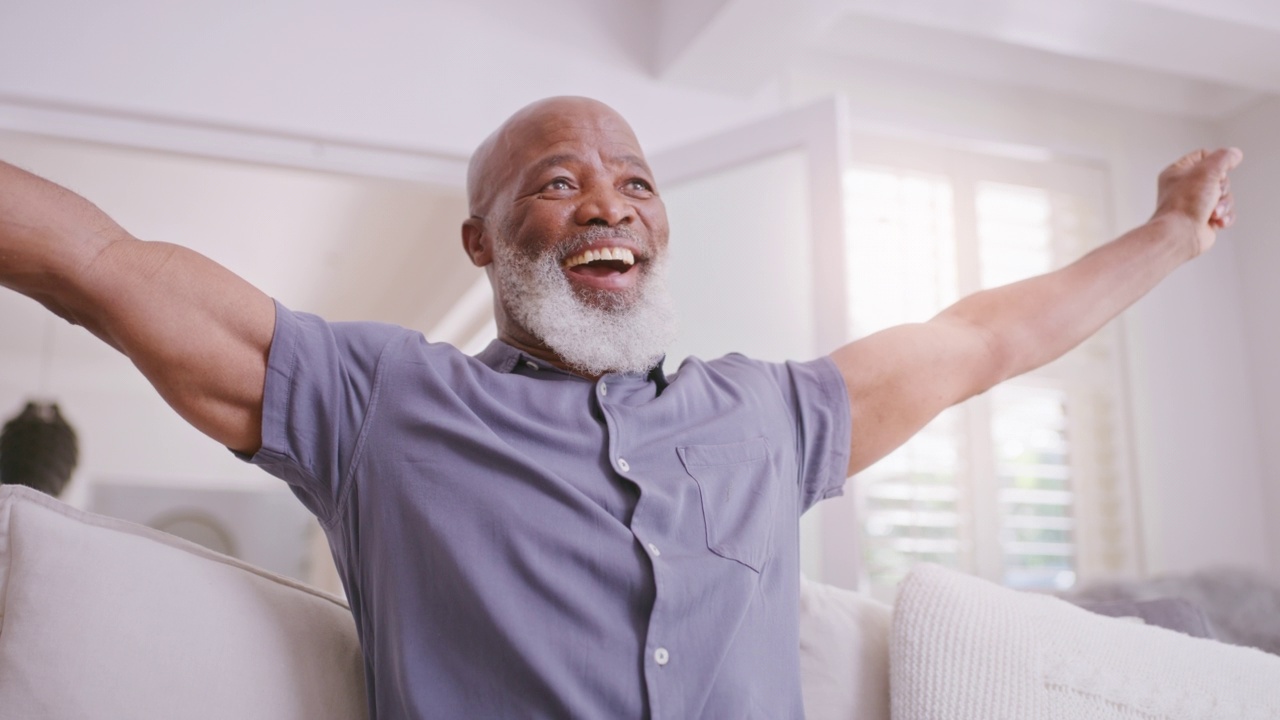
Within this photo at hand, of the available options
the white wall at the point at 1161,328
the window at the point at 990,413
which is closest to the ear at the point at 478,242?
the window at the point at 990,413

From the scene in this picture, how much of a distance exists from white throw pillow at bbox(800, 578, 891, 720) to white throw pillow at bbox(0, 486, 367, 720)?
53 cm

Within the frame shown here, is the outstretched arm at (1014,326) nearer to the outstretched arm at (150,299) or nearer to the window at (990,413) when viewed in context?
the outstretched arm at (150,299)

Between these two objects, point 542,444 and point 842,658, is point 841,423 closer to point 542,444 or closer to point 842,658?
point 842,658

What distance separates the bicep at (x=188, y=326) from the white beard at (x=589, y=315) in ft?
1.14

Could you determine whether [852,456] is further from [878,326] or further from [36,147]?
[36,147]

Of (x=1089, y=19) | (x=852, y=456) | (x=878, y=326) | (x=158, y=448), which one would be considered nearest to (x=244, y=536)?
(x=158, y=448)

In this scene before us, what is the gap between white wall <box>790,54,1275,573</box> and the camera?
394cm

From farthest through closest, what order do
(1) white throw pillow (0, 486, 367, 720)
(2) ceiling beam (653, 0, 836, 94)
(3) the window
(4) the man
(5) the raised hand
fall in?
(3) the window → (2) ceiling beam (653, 0, 836, 94) → (5) the raised hand → (4) the man → (1) white throw pillow (0, 486, 367, 720)

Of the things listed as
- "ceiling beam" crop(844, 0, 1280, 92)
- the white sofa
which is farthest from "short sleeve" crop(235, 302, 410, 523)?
"ceiling beam" crop(844, 0, 1280, 92)

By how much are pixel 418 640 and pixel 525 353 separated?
15.7 inches

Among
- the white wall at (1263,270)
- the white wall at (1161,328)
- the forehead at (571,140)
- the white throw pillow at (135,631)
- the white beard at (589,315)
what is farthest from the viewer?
the white wall at (1263,270)

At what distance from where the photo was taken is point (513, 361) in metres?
1.28

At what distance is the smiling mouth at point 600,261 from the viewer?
1318mm

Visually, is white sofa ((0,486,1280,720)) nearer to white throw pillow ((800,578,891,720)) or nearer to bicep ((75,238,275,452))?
white throw pillow ((800,578,891,720))
